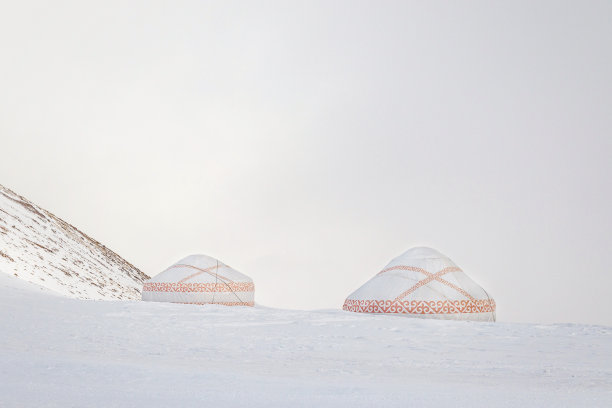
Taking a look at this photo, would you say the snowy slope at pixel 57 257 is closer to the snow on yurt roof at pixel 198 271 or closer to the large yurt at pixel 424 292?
the snow on yurt roof at pixel 198 271

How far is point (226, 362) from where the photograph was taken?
4.69m

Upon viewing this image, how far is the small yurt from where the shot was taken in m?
13.8

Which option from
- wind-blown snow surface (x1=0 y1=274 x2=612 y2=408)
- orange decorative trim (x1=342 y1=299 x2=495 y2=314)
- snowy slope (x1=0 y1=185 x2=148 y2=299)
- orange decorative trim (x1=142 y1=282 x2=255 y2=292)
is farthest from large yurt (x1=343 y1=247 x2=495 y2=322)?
snowy slope (x1=0 y1=185 x2=148 y2=299)

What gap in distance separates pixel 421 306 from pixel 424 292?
0.25 meters

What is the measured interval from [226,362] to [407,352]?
168 cm

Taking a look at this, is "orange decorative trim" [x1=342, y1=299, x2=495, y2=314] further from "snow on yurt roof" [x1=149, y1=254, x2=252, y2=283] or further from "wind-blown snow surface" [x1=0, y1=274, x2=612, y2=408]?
"snow on yurt roof" [x1=149, y1=254, x2=252, y2=283]

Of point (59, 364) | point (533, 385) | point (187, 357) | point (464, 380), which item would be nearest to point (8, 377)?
point (59, 364)

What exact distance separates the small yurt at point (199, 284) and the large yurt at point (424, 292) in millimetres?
5186

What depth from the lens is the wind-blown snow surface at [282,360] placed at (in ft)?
11.4

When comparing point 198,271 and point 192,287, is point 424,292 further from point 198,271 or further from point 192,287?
point 198,271

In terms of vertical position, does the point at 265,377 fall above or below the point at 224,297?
below

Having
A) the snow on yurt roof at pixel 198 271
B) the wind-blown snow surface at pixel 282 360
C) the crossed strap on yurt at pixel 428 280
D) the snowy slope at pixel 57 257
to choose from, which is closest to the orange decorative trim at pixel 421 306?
the crossed strap on yurt at pixel 428 280

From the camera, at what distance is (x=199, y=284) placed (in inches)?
547

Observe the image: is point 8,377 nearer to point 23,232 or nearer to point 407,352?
point 407,352
